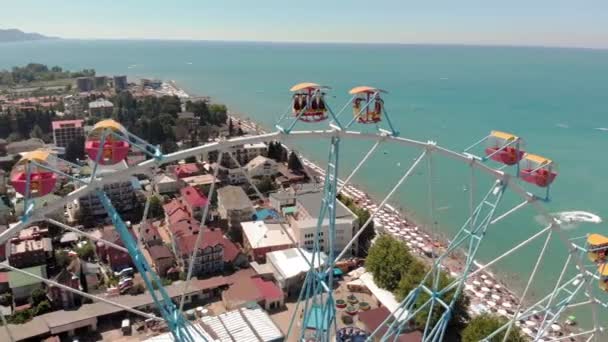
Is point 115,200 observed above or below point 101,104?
below

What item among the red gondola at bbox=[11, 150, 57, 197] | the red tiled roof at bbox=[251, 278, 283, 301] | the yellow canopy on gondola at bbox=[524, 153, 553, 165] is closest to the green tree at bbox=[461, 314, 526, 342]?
the yellow canopy on gondola at bbox=[524, 153, 553, 165]

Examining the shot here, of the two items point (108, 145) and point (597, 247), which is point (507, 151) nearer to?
point (597, 247)

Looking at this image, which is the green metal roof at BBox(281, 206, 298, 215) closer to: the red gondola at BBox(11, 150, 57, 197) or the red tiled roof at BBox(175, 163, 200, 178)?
the red tiled roof at BBox(175, 163, 200, 178)

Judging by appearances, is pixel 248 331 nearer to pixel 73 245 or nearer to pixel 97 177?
pixel 97 177

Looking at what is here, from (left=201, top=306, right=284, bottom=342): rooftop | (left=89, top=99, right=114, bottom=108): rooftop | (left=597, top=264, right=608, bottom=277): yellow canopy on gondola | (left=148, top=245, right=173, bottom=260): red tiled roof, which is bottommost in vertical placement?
(left=201, top=306, right=284, bottom=342): rooftop

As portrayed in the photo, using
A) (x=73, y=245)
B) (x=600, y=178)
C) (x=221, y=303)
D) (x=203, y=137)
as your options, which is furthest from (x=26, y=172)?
(x=600, y=178)

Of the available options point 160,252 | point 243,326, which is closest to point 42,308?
point 160,252
